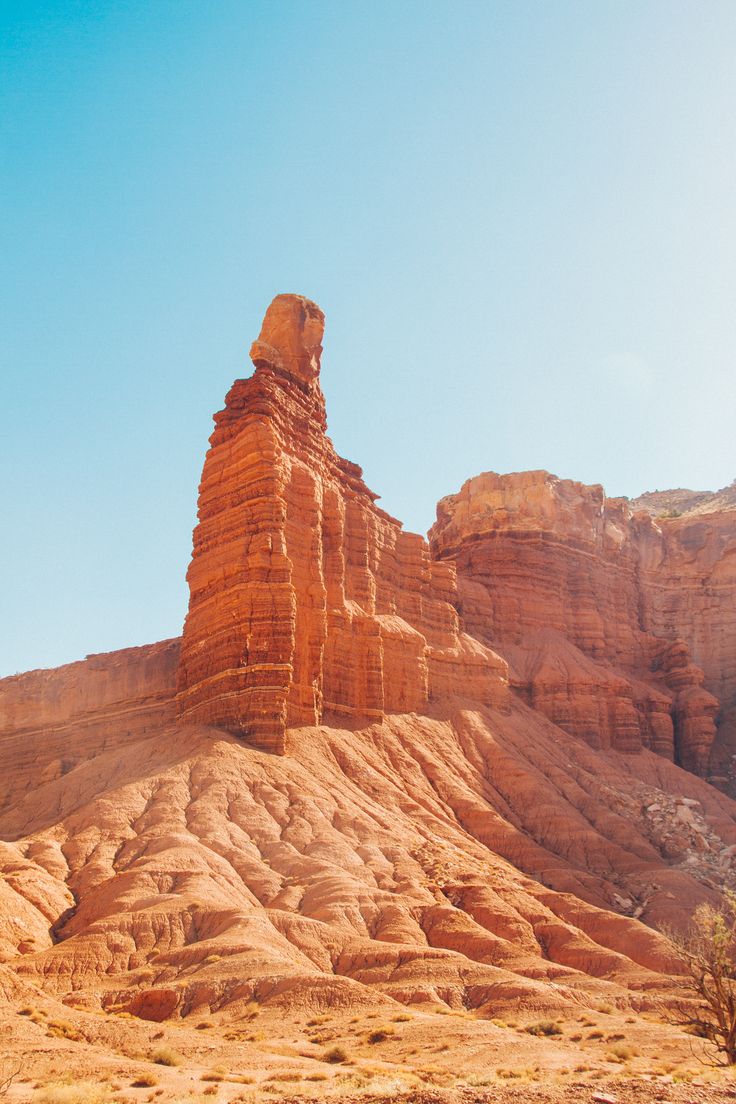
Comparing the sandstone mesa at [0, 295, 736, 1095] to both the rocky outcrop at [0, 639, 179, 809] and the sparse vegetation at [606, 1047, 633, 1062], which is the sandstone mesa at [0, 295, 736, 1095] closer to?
the rocky outcrop at [0, 639, 179, 809]

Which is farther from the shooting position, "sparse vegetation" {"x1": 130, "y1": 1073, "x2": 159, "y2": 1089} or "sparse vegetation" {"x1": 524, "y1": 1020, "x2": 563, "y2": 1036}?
"sparse vegetation" {"x1": 524, "y1": 1020, "x2": 563, "y2": 1036}

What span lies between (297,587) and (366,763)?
11.7m

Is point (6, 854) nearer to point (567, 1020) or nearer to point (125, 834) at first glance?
point (125, 834)

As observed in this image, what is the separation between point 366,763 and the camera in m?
70.1

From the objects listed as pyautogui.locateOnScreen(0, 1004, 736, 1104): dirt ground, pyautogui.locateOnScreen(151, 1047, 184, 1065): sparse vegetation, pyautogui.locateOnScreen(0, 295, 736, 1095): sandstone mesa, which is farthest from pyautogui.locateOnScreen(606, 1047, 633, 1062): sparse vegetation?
pyautogui.locateOnScreen(151, 1047, 184, 1065): sparse vegetation

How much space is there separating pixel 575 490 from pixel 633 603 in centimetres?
1228

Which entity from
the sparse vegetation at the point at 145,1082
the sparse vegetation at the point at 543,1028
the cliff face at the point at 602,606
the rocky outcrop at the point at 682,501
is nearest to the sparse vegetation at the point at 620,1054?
the sparse vegetation at the point at 543,1028

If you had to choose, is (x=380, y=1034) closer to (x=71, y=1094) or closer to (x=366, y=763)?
(x=71, y=1094)

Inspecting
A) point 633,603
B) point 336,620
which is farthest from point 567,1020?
point 633,603

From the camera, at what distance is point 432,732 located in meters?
78.9

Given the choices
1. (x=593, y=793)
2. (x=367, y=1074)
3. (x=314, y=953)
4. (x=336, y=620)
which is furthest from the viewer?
(x=593, y=793)

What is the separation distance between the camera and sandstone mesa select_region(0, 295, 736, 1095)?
143 feet

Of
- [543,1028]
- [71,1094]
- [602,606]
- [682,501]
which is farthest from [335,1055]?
[682,501]

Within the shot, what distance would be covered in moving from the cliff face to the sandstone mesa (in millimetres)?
300
